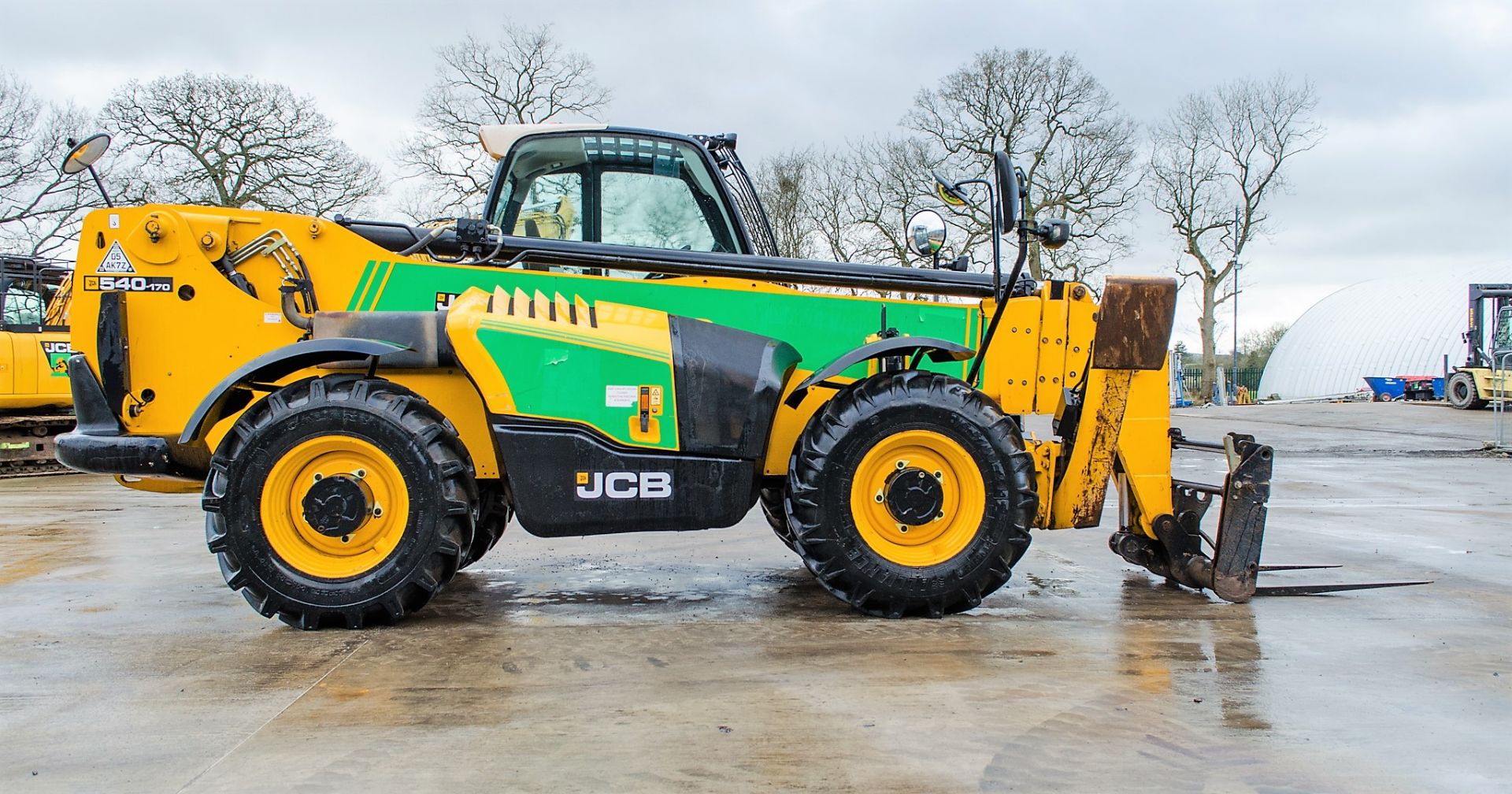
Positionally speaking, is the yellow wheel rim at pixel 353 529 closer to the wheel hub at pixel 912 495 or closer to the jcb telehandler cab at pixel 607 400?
the jcb telehandler cab at pixel 607 400

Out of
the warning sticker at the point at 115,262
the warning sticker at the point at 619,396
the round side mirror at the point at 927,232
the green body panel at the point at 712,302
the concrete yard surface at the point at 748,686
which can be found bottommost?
the concrete yard surface at the point at 748,686

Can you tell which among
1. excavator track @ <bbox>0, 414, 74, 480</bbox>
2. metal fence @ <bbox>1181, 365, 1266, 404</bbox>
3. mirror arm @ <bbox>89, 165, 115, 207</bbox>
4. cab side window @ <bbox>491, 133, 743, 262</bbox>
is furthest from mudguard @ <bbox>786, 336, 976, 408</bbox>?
metal fence @ <bbox>1181, 365, 1266, 404</bbox>

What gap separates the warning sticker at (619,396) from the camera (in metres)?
4.57

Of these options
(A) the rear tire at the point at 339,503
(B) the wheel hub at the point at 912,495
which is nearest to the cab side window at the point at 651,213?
(A) the rear tire at the point at 339,503

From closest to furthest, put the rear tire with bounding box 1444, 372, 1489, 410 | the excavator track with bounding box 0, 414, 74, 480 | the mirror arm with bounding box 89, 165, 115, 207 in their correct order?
the mirror arm with bounding box 89, 165, 115, 207, the excavator track with bounding box 0, 414, 74, 480, the rear tire with bounding box 1444, 372, 1489, 410

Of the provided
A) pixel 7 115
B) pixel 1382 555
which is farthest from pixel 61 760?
pixel 7 115

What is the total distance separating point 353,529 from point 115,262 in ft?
5.65

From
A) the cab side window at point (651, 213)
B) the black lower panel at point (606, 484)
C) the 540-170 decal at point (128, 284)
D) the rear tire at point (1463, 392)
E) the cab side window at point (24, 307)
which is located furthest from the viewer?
the rear tire at point (1463, 392)

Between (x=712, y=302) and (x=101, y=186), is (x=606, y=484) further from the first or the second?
(x=101, y=186)

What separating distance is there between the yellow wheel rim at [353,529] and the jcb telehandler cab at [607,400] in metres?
0.01

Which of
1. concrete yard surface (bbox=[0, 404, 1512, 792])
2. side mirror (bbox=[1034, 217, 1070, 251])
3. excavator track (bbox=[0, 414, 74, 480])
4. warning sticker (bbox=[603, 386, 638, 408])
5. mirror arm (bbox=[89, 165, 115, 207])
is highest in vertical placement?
mirror arm (bbox=[89, 165, 115, 207])

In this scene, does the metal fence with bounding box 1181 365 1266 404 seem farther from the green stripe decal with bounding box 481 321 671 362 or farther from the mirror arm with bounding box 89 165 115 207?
the mirror arm with bounding box 89 165 115 207

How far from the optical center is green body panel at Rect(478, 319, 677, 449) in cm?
449

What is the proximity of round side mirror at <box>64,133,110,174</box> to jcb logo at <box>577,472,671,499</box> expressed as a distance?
2761 millimetres
